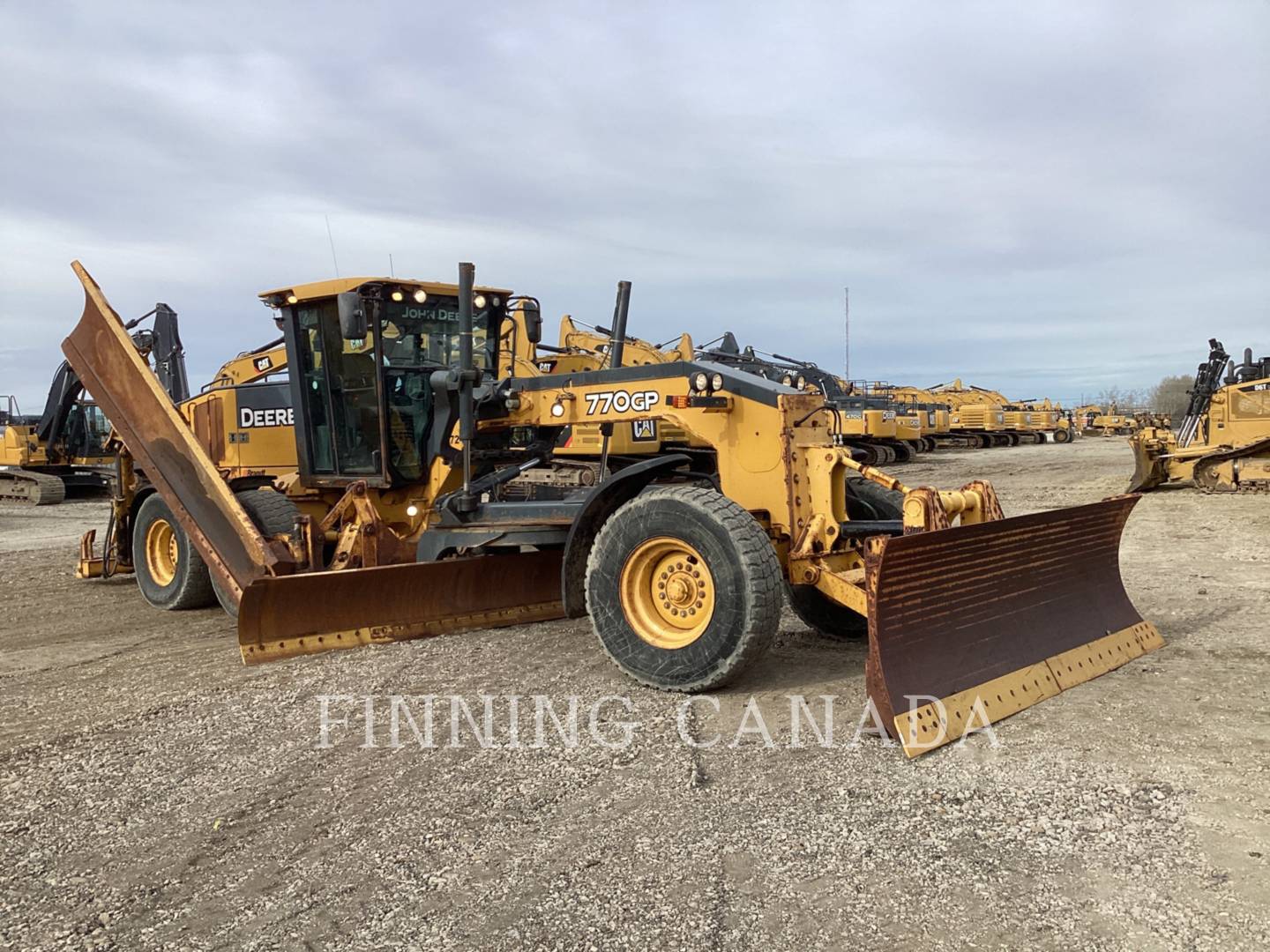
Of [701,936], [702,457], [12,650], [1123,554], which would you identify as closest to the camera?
[701,936]

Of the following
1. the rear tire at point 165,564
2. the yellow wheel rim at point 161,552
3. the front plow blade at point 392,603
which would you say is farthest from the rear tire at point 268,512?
the yellow wheel rim at point 161,552

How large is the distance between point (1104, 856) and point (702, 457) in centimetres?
321

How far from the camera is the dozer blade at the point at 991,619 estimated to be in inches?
163

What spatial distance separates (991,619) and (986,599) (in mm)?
104

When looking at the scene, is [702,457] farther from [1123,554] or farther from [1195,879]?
[1123,554]

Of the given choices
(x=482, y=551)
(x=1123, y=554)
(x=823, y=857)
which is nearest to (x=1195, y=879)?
(x=823, y=857)

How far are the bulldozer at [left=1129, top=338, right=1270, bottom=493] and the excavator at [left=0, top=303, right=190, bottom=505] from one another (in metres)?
19.3

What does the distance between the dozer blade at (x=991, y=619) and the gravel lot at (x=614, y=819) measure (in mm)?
164

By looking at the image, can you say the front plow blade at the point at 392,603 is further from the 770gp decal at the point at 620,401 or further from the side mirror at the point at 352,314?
the side mirror at the point at 352,314

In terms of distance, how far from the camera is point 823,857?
3.12m

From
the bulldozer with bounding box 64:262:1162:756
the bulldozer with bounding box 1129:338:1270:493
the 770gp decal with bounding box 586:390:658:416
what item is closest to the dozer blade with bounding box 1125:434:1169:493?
the bulldozer with bounding box 1129:338:1270:493

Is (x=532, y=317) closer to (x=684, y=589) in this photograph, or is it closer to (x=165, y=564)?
(x=684, y=589)

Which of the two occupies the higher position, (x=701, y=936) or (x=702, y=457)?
(x=702, y=457)

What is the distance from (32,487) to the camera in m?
20.2
